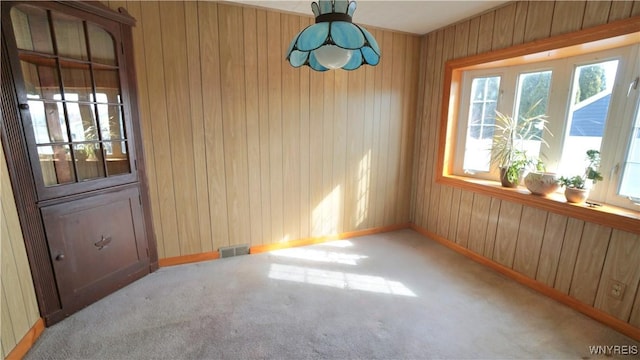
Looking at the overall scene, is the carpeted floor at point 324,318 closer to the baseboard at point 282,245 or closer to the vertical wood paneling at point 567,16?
the baseboard at point 282,245

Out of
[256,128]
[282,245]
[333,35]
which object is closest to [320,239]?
[282,245]

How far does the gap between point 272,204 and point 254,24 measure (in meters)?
1.76

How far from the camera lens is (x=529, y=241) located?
2463 millimetres

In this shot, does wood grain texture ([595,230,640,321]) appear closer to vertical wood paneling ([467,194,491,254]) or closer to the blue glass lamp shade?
vertical wood paneling ([467,194,491,254])

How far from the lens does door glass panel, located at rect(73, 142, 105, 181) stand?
6.86 ft

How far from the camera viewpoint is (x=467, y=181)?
3004mm

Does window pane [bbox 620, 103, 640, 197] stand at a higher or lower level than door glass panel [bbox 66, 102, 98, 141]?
lower

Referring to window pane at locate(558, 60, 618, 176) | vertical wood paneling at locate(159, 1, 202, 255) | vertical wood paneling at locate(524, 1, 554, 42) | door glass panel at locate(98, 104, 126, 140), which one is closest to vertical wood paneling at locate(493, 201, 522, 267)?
window pane at locate(558, 60, 618, 176)

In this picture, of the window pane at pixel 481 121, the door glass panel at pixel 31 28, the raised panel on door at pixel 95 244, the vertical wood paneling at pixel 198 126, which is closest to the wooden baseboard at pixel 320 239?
the vertical wood paneling at pixel 198 126

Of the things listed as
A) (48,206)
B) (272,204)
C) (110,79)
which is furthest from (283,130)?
(48,206)

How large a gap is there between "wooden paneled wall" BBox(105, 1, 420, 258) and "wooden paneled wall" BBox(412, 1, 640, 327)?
1.08ft

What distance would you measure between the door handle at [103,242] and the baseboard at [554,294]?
3302mm

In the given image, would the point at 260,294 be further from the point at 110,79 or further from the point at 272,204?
the point at 110,79

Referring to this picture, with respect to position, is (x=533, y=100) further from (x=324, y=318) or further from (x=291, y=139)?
(x=324, y=318)
